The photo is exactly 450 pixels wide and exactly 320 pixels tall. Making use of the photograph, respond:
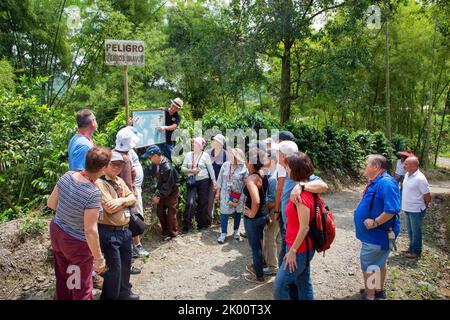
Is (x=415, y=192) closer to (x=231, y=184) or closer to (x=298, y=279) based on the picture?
(x=231, y=184)

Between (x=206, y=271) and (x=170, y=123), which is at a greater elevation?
(x=170, y=123)

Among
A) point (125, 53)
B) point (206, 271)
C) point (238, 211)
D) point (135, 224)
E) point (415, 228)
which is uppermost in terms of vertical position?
point (125, 53)

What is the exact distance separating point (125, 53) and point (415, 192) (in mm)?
4368

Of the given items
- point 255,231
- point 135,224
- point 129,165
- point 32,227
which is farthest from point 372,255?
point 32,227

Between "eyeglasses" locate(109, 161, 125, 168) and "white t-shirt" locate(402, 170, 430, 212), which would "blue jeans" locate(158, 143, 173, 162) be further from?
"white t-shirt" locate(402, 170, 430, 212)

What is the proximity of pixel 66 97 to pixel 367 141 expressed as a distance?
10654 mm

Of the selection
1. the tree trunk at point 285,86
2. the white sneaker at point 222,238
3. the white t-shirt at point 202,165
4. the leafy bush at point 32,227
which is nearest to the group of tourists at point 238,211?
the white sneaker at point 222,238

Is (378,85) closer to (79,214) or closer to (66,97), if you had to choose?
(66,97)

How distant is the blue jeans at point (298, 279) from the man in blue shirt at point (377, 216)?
2.98ft

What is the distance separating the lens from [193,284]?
386cm

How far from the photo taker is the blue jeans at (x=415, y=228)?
4.83m

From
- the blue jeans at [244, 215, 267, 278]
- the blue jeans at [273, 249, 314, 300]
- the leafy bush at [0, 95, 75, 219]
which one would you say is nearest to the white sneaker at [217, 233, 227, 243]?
the blue jeans at [244, 215, 267, 278]

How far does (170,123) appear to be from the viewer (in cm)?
546
